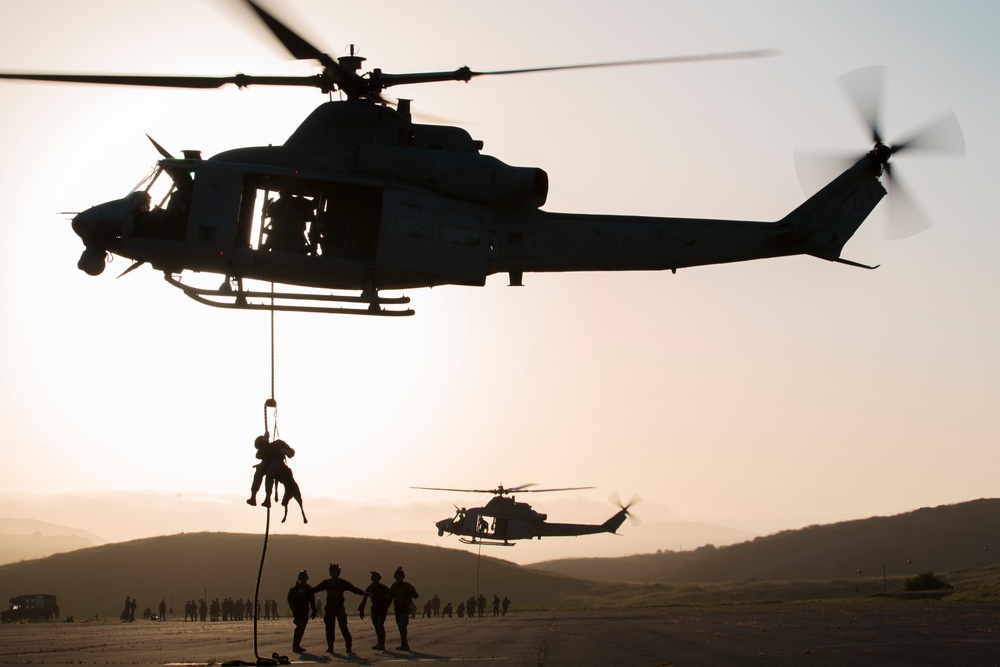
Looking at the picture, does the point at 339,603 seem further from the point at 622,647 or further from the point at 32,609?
the point at 32,609

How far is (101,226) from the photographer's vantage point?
63.2ft

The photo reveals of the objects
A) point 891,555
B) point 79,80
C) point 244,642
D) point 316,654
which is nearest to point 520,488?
point 244,642

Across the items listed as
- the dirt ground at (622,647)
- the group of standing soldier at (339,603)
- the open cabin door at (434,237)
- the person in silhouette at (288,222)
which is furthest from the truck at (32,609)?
the open cabin door at (434,237)

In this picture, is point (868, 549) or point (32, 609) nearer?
point (32, 609)

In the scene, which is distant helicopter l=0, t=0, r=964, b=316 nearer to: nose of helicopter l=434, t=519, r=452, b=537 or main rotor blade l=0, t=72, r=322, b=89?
main rotor blade l=0, t=72, r=322, b=89

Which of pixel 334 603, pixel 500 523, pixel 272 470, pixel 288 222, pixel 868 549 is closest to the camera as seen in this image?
pixel 272 470

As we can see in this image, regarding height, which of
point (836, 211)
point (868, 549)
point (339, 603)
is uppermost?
point (868, 549)

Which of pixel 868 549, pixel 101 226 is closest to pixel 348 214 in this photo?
pixel 101 226

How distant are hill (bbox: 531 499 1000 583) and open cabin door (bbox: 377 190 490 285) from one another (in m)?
116

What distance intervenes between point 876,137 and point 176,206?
14.6m

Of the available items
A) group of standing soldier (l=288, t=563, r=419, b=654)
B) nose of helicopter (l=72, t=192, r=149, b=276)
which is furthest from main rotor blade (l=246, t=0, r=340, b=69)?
group of standing soldier (l=288, t=563, r=419, b=654)

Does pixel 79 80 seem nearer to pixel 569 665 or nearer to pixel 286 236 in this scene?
pixel 286 236

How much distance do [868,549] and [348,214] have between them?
5380 inches

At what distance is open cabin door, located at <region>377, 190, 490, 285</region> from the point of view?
752 inches
